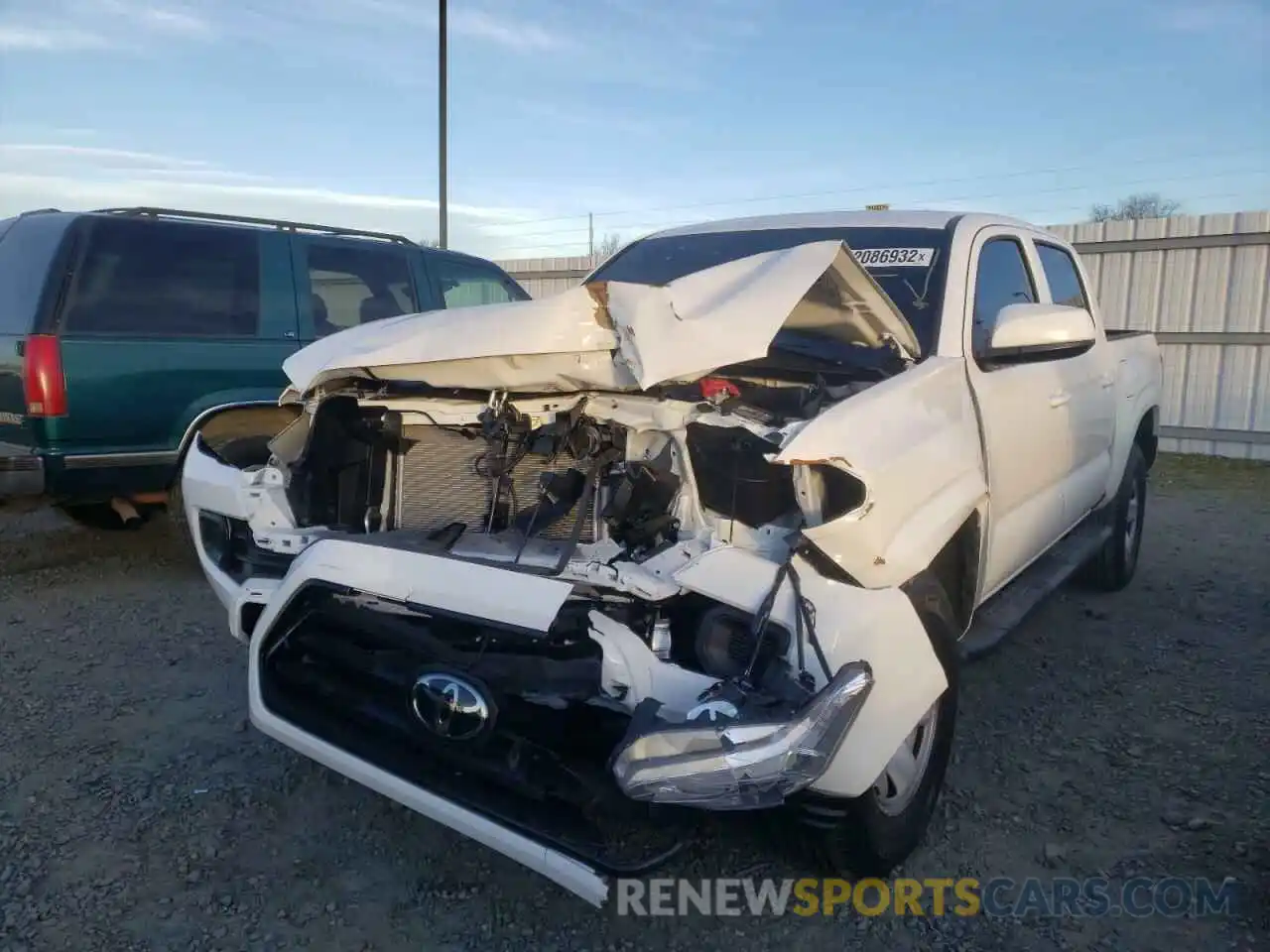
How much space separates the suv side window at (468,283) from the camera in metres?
7.11

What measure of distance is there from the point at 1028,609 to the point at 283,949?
281cm

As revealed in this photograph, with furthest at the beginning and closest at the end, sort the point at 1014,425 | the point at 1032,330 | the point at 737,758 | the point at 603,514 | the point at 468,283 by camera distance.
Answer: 1. the point at 468,283
2. the point at 1014,425
3. the point at 1032,330
4. the point at 603,514
5. the point at 737,758

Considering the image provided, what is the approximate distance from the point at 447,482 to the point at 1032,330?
2.01 meters

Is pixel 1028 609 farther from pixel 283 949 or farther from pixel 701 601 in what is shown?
pixel 283 949

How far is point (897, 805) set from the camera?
2711 millimetres

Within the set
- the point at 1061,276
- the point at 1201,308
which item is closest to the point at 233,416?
the point at 1061,276

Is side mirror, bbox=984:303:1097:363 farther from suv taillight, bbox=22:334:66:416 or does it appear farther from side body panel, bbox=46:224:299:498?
suv taillight, bbox=22:334:66:416

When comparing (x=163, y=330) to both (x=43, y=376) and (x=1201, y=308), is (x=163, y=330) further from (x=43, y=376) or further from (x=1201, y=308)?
(x=1201, y=308)

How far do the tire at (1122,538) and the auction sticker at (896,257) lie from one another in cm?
243

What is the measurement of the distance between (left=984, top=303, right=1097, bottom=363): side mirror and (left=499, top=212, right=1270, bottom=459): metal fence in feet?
26.7

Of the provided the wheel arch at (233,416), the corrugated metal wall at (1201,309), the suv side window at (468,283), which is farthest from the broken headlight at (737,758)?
the corrugated metal wall at (1201,309)

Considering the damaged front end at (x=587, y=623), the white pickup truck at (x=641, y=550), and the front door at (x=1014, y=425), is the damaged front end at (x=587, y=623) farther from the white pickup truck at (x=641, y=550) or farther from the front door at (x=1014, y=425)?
the front door at (x=1014, y=425)

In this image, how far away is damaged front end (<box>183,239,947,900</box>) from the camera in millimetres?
2207

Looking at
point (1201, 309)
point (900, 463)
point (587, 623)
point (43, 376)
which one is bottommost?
point (587, 623)
